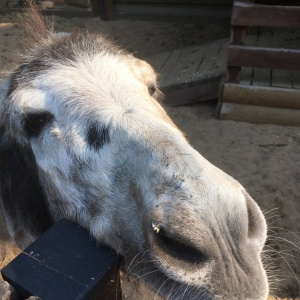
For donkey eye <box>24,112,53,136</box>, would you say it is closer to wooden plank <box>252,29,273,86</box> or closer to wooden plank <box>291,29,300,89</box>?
wooden plank <box>252,29,273,86</box>

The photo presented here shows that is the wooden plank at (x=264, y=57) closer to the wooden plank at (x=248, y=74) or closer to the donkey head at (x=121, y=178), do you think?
the wooden plank at (x=248, y=74)

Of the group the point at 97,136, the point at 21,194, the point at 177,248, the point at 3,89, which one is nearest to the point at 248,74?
the point at 3,89

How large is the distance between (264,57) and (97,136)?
3710 mm

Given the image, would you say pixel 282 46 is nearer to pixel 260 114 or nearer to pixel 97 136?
pixel 260 114

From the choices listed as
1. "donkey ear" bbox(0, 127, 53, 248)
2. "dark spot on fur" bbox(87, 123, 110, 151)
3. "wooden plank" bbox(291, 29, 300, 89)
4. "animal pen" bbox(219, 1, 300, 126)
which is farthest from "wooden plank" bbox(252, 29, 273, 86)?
"dark spot on fur" bbox(87, 123, 110, 151)

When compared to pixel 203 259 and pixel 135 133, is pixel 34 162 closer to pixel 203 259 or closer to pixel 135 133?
pixel 135 133

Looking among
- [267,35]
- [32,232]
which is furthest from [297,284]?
[267,35]

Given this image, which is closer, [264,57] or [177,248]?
[177,248]

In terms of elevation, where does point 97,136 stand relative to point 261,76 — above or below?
above

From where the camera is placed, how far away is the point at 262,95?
15.8 ft

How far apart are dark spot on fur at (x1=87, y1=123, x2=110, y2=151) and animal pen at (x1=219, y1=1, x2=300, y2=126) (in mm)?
3448

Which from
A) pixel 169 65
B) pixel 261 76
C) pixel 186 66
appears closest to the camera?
pixel 261 76

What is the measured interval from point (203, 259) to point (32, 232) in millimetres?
1345

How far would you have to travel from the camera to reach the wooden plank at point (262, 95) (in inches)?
187
